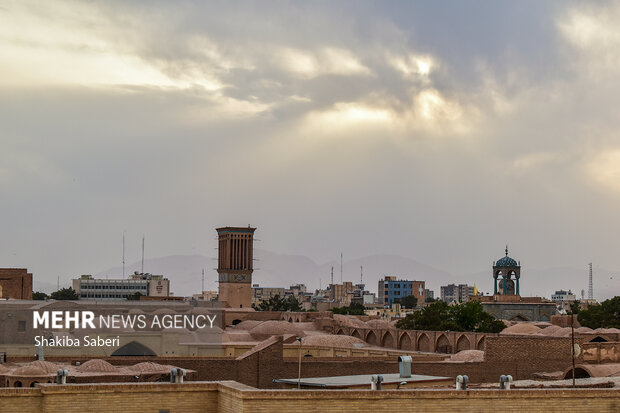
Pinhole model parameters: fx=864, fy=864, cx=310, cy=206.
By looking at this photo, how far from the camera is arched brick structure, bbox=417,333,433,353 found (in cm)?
5946

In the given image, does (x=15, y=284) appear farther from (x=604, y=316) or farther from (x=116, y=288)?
(x=116, y=288)

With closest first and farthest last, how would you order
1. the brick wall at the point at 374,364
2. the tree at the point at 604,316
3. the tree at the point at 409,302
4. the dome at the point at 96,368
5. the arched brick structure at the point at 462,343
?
the dome at the point at 96,368, the brick wall at the point at 374,364, the arched brick structure at the point at 462,343, the tree at the point at 604,316, the tree at the point at 409,302

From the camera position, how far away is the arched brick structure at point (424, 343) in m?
59.5

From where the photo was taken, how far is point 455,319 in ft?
233

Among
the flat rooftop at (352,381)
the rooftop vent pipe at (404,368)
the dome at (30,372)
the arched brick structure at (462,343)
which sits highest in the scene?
the rooftop vent pipe at (404,368)

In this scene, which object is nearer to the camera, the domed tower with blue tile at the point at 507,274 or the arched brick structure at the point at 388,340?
the arched brick structure at the point at 388,340

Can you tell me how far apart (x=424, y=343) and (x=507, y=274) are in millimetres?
29685

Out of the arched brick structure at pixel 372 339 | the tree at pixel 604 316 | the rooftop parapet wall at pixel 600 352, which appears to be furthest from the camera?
the tree at pixel 604 316

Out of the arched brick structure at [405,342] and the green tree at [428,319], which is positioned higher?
the green tree at [428,319]

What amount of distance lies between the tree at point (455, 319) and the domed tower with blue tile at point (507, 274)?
622 inches

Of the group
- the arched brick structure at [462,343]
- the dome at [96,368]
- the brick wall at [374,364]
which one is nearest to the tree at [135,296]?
the arched brick structure at [462,343]

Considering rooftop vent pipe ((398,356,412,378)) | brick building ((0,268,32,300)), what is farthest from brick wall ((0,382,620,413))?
brick building ((0,268,32,300))

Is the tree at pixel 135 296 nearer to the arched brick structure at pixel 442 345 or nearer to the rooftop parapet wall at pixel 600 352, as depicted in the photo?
the arched brick structure at pixel 442 345

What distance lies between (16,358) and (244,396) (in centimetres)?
3078
